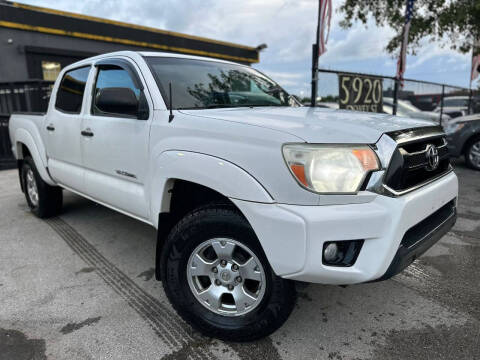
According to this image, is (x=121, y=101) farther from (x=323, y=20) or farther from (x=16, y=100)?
(x=16, y=100)

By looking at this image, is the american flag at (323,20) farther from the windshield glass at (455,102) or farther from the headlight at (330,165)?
the windshield glass at (455,102)

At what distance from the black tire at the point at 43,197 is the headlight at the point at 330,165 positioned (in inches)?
141

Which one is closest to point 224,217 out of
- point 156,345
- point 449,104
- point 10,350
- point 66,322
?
point 156,345

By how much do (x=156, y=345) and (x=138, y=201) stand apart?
1006 mm

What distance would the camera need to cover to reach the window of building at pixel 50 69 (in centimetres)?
1255

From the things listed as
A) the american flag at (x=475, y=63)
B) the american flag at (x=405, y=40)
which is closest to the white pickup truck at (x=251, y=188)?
the american flag at (x=405, y=40)

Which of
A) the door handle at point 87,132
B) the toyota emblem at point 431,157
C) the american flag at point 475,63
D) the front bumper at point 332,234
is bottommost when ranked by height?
the front bumper at point 332,234

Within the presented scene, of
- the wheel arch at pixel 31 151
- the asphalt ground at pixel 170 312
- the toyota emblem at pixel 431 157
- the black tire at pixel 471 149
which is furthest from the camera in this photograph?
the black tire at pixel 471 149

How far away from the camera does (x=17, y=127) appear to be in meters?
4.60

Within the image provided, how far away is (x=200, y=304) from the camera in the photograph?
2150mm

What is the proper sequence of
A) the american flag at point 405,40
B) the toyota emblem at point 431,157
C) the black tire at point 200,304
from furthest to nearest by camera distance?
the american flag at point 405,40 → the toyota emblem at point 431,157 → the black tire at point 200,304

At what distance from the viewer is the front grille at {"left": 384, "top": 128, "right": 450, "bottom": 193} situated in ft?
5.99

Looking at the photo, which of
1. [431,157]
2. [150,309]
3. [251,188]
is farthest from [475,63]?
[150,309]

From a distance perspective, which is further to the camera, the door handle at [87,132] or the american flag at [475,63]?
the american flag at [475,63]
